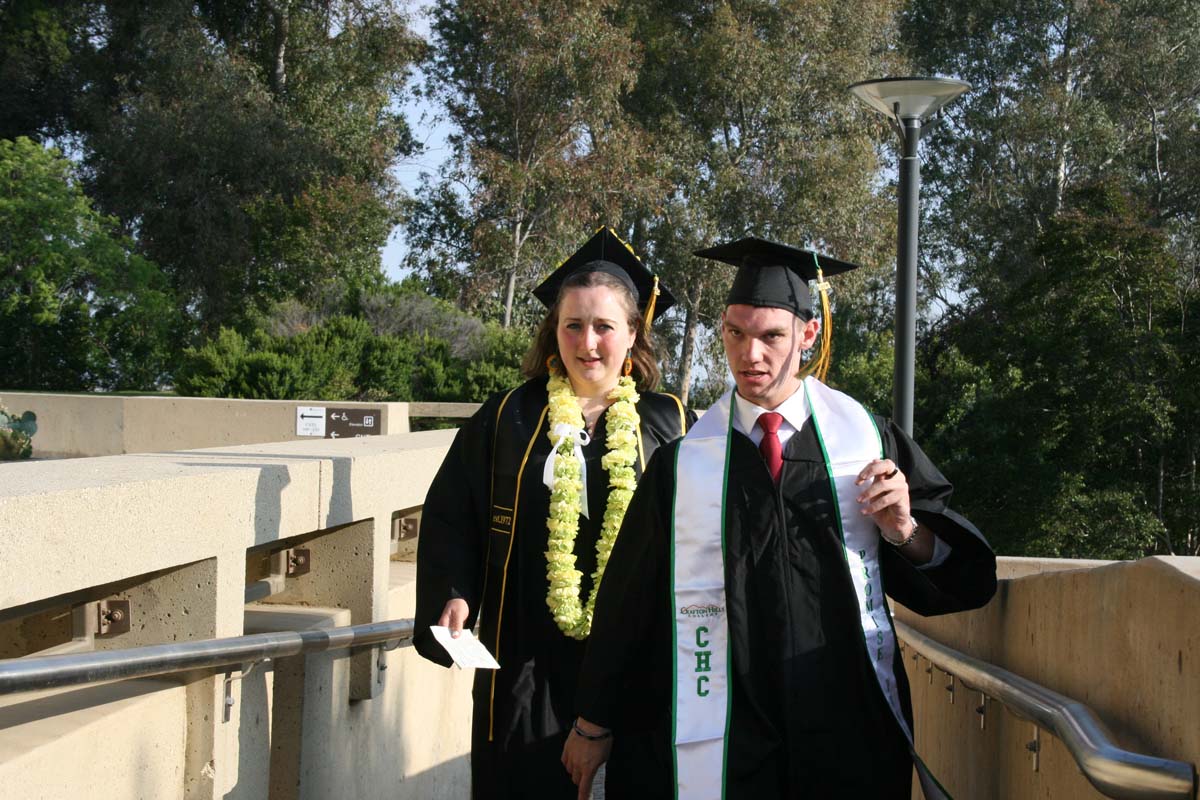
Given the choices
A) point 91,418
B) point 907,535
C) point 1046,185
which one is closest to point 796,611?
point 907,535

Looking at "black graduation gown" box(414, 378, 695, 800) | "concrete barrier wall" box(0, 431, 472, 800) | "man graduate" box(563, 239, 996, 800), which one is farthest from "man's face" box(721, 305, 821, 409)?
"concrete barrier wall" box(0, 431, 472, 800)

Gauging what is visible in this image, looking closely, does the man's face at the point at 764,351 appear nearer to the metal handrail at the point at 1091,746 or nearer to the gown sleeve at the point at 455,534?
the metal handrail at the point at 1091,746

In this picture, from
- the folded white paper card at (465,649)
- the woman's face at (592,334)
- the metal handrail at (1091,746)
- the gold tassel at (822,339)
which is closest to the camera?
the metal handrail at (1091,746)

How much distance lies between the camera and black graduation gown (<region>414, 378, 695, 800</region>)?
12.0 ft

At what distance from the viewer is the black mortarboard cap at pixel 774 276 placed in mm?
3100

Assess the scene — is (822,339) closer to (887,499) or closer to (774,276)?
(774,276)

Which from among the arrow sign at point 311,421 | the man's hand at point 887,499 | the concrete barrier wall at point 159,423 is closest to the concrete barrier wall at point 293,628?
the man's hand at point 887,499

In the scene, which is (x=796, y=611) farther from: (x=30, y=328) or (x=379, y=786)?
(x=30, y=328)

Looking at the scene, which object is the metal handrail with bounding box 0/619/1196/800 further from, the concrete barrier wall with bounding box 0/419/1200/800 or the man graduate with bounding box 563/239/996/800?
the man graduate with bounding box 563/239/996/800

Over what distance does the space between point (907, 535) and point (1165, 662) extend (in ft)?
1.91

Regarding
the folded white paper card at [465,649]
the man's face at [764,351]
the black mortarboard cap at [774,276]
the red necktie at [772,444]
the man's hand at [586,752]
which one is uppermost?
the black mortarboard cap at [774,276]

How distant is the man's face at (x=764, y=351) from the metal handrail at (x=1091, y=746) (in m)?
0.84

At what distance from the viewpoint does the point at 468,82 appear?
34.8 meters

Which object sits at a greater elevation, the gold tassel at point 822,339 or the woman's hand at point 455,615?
the gold tassel at point 822,339
